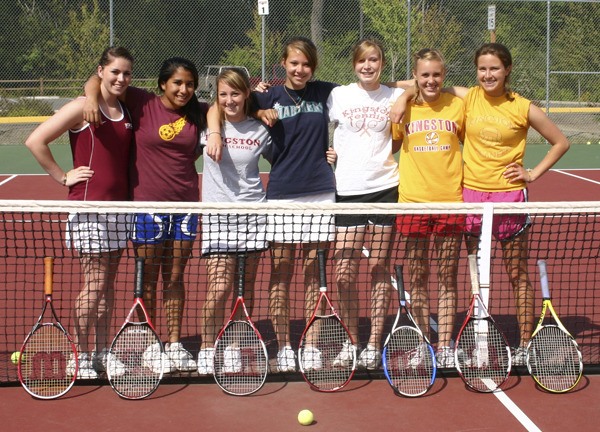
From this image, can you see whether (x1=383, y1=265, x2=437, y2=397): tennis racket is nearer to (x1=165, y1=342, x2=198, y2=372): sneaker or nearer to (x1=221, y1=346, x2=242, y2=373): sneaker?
(x1=221, y1=346, x2=242, y2=373): sneaker

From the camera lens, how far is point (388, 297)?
472 centimetres

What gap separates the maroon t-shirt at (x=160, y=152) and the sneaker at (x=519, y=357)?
2024 millimetres

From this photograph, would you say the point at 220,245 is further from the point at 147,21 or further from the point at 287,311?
the point at 147,21

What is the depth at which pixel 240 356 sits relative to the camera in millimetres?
4426

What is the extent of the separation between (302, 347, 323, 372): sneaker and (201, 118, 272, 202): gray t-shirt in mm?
861

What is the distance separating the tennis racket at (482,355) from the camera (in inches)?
173

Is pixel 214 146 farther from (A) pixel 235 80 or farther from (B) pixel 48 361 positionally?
(B) pixel 48 361

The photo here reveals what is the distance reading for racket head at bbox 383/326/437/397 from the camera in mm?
4321

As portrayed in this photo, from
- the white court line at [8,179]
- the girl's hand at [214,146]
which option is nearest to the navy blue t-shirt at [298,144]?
the girl's hand at [214,146]

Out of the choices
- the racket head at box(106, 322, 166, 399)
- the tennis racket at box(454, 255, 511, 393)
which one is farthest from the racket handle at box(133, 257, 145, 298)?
the tennis racket at box(454, 255, 511, 393)

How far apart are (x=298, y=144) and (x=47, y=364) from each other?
176cm

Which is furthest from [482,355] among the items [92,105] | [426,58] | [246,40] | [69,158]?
[246,40]

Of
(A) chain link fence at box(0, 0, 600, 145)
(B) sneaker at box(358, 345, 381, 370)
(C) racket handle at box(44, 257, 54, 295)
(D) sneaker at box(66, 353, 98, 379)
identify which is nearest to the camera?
(C) racket handle at box(44, 257, 54, 295)

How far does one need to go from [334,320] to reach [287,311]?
0.32 m
